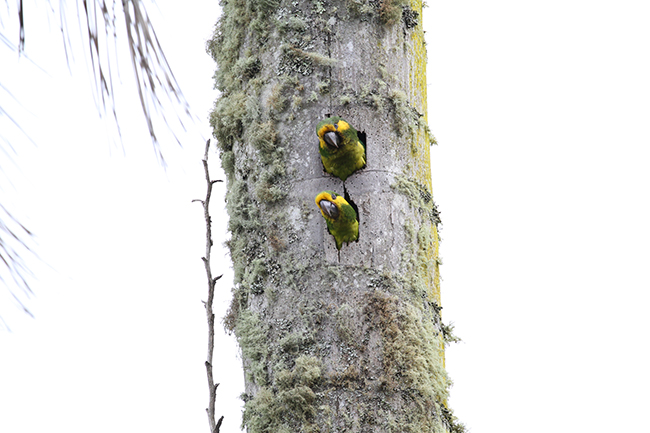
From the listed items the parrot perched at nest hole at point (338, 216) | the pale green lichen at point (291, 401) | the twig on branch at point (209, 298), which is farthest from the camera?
the twig on branch at point (209, 298)

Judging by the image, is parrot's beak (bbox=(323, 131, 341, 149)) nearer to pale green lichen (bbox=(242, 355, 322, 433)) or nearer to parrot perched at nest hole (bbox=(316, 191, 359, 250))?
parrot perched at nest hole (bbox=(316, 191, 359, 250))

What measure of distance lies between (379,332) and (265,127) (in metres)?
0.67

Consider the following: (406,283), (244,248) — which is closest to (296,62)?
(244,248)

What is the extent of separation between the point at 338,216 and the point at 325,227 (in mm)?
58

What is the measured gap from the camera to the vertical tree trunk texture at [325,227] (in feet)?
5.13

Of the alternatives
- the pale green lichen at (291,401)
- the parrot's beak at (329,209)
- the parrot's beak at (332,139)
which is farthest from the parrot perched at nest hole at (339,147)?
the pale green lichen at (291,401)

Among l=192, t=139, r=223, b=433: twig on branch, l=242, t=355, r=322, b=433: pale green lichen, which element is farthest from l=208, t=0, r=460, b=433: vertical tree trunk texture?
l=192, t=139, r=223, b=433: twig on branch

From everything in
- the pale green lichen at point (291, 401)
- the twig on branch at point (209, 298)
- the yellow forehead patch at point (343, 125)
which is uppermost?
the yellow forehead patch at point (343, 125)

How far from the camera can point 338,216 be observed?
1630 millimetres

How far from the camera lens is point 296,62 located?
1812 mm

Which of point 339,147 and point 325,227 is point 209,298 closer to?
point 325,227

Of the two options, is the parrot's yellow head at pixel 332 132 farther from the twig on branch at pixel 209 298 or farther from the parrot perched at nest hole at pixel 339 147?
the twig on branch at pixel 209 298

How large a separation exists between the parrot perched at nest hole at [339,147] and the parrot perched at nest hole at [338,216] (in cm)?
9

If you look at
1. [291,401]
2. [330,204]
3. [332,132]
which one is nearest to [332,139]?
[332,132]
